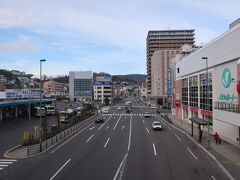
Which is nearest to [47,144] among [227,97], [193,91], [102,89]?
[227,97]

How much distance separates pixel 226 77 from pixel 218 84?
4.05 meters

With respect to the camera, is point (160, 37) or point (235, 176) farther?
point (160, 37)

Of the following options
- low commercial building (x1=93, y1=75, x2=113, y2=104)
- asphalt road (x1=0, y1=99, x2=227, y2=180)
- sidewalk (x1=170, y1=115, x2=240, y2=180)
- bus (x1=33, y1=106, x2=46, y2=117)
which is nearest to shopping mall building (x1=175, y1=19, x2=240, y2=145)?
sidewalk (x1=170, y1=115, x2=240, y2=180)

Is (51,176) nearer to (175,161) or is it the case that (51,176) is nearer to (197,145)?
(175,161)

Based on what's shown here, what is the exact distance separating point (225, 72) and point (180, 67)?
108ft

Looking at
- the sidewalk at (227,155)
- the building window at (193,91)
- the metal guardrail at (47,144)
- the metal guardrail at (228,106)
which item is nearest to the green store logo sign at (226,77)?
the metal guardrail at (228,106)

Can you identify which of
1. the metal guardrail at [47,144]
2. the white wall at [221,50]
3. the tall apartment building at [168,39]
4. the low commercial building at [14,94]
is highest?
the tall apartment building at [168,39]

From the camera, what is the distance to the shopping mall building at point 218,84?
3381 cm

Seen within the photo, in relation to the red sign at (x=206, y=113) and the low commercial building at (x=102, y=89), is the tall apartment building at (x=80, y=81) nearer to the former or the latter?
the low commercial building at (x=102, y=89)

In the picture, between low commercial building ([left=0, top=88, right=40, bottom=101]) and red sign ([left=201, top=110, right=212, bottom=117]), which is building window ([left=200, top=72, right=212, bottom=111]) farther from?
low commercial building ([left=0, top=88, right=40, bottom=101])

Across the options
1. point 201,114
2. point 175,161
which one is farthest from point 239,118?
point 201,114

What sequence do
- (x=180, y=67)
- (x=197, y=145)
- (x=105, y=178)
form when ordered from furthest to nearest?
(x=180, y=67), (x=197, y=145), (x=105, y=178)

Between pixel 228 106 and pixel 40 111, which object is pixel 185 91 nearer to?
pixel 228 106

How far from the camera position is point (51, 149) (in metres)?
32.0
